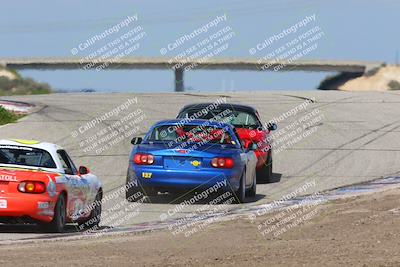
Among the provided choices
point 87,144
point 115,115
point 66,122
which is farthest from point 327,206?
point 115,115

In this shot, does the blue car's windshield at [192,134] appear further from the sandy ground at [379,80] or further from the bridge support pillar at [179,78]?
the bridge support pillar at [179,78]

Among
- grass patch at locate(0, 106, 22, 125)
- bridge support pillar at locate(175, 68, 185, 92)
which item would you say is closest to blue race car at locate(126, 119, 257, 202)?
grass patch at locate(0, 106, 22, 125)

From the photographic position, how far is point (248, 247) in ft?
36.8

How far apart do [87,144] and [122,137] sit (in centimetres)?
177

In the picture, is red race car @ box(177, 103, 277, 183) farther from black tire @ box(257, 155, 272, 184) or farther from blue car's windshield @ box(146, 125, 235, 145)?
blue car's windshield @ box(146, 125, 235, 145)

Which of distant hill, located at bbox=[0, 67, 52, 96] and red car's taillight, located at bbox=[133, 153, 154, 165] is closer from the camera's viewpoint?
red car's taillight, located at bbox=[133, 153, 154, 165]

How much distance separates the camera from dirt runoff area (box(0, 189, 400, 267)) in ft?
32.6

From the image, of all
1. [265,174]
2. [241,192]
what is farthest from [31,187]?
[265,174]

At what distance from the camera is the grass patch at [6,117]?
1220 inches

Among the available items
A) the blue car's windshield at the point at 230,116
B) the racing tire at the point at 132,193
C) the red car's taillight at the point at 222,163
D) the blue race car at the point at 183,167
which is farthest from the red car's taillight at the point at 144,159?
the blue car's windshield at the point at 230,116

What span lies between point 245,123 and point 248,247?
1082 cm

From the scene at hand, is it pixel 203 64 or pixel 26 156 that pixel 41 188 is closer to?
pixel 26 156

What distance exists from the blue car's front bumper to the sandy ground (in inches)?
2343

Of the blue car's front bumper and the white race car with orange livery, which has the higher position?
the white race car with orange livery
